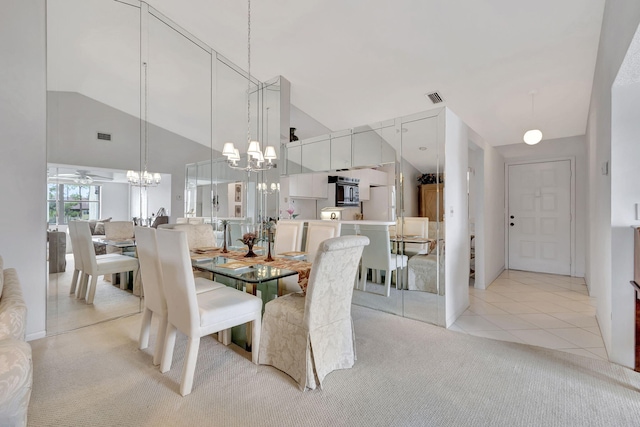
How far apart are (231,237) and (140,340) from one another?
2120mm

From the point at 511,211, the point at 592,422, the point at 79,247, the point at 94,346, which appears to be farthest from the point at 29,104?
the point at 511,211

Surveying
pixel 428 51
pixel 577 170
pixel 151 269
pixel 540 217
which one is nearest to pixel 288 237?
pixel 151 269

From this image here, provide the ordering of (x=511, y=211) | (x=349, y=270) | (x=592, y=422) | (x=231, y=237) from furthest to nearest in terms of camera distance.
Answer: (x=511, y=211) < (x=231, y=237) < (x=349, y=270) < (x=592, y=422)

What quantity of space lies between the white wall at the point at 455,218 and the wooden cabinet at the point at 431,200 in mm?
49

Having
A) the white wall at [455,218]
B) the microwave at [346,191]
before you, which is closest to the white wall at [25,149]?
the white wall at [455,218]

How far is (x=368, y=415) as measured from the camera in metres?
1.54

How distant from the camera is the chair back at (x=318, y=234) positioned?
2959 mm

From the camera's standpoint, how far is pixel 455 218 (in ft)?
10.1

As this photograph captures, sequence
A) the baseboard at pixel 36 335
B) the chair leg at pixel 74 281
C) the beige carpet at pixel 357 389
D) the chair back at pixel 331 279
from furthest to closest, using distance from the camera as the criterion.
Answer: the chair leg at pixel 74 281 → the baseboard at pixel 36 335 → the chair back at pixel 331 279 → the beige carpet at pixel 357 389

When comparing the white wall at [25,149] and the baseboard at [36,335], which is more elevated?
the white wall at [25,149]

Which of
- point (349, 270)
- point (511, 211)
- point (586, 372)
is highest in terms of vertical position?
point (511, 211)

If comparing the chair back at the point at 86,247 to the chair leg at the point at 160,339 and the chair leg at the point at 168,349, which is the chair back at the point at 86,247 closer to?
the chair leg at the point at 160,339

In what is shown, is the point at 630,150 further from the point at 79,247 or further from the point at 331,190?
the point at 79,247

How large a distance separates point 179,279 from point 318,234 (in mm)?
1593
